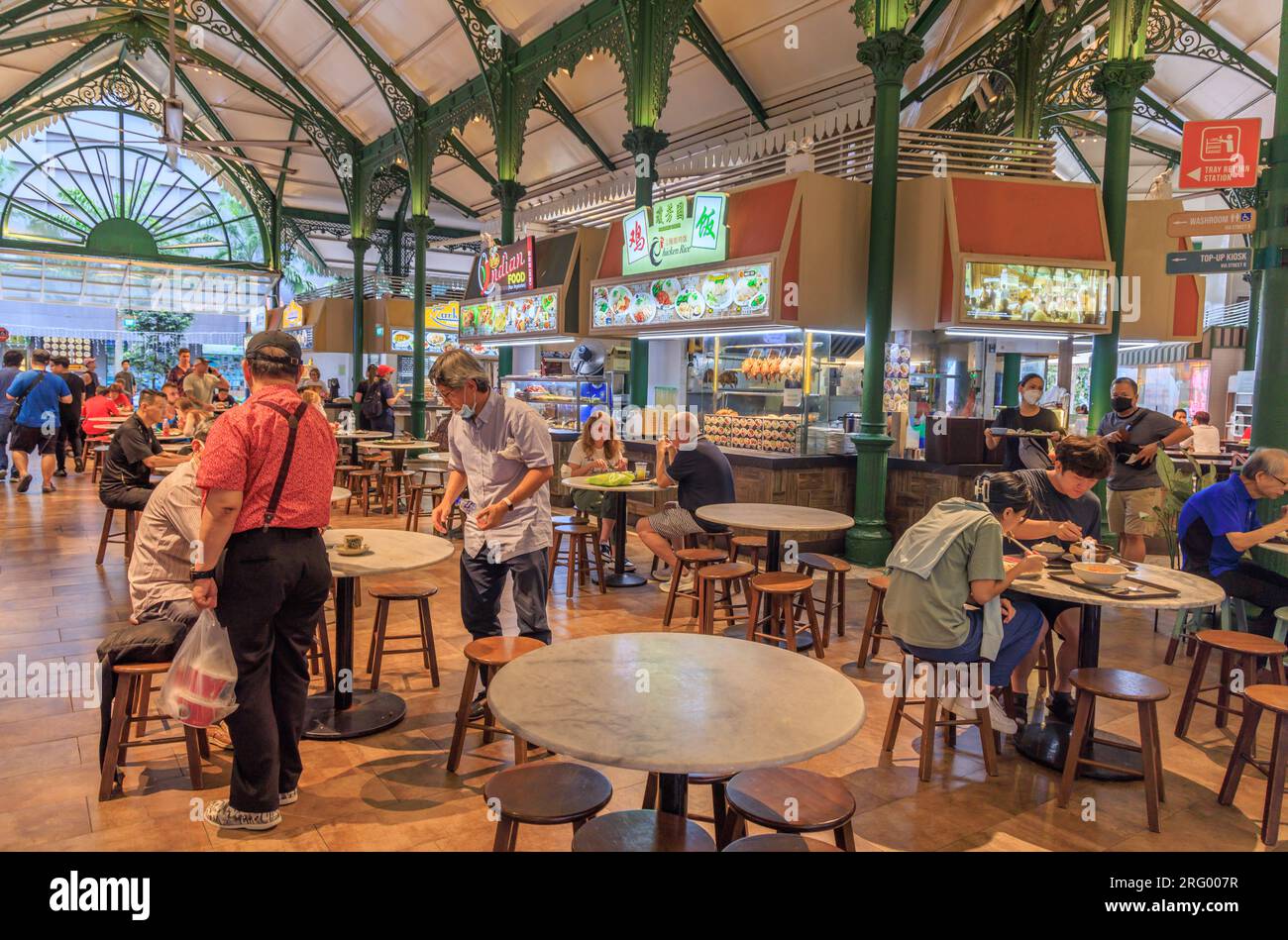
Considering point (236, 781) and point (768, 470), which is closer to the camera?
point (236, 781)

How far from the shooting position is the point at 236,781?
300cm

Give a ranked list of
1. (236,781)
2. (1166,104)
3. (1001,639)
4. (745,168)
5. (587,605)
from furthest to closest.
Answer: (1166,104) → (745,168) → (587,605) → (1001,639) → (236,781)

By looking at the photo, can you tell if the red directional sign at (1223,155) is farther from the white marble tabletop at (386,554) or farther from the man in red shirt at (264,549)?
the man in red shirt at (264,549)

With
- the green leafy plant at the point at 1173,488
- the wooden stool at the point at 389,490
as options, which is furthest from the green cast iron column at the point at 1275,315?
the wooden stool at the point at 389,490

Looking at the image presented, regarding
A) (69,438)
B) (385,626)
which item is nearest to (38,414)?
(69,438)

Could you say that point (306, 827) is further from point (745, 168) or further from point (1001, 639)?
point (745, 168)

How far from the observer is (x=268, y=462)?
2.87 meters

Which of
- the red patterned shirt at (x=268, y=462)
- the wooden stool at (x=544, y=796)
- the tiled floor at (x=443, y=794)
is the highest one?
the red patterned shirt at (x=268, y=462)

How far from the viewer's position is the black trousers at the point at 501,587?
383 cm

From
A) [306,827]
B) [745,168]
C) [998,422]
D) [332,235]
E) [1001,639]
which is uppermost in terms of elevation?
[332,235]

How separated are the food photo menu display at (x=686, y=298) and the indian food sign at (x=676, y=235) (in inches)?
7.2

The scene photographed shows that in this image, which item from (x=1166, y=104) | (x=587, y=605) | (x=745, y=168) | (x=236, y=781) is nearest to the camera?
(x=236, y=781)

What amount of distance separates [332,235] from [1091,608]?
21159 mm

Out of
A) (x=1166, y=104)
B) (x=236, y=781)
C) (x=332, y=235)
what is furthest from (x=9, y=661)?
(x=332, y=235)
